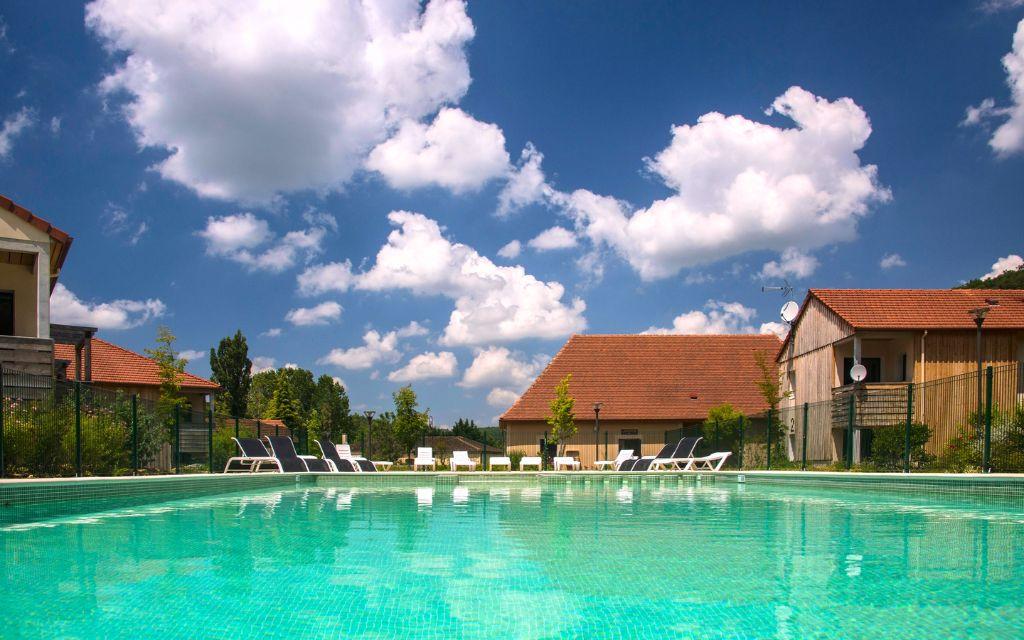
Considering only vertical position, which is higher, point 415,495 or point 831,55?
point 831,55

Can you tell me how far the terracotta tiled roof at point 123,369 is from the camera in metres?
29.7

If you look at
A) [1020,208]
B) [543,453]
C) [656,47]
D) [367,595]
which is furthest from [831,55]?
[367,595]

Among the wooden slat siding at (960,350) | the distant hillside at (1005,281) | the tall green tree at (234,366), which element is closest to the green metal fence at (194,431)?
the wooden slat siding at (960,350)

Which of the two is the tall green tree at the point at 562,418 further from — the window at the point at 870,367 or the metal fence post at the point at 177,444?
the metal fence post at the point at 177,444

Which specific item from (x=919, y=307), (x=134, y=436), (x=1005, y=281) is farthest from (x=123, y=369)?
(x=1005, y=281)

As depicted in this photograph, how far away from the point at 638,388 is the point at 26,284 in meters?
25.2

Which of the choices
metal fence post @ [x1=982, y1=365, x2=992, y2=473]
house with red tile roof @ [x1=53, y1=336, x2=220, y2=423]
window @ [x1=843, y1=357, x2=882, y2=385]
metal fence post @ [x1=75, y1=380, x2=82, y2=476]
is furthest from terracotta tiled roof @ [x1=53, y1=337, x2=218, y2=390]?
metal fence post @ [x1=982, y1=365, x2=992, y2=473]

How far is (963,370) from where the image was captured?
26.1 metres

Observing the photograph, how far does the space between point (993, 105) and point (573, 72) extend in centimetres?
1423

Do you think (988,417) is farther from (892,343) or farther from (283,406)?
(283,406)

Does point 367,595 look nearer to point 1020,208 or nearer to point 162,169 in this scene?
point 162,169

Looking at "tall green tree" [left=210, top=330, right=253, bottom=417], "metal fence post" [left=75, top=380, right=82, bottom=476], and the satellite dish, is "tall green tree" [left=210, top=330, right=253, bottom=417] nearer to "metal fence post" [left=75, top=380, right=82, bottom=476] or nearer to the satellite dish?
the satellite dish

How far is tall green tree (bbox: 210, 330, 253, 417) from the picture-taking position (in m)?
61.6

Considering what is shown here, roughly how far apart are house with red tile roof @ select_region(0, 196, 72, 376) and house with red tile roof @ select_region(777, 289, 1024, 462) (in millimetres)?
21198
